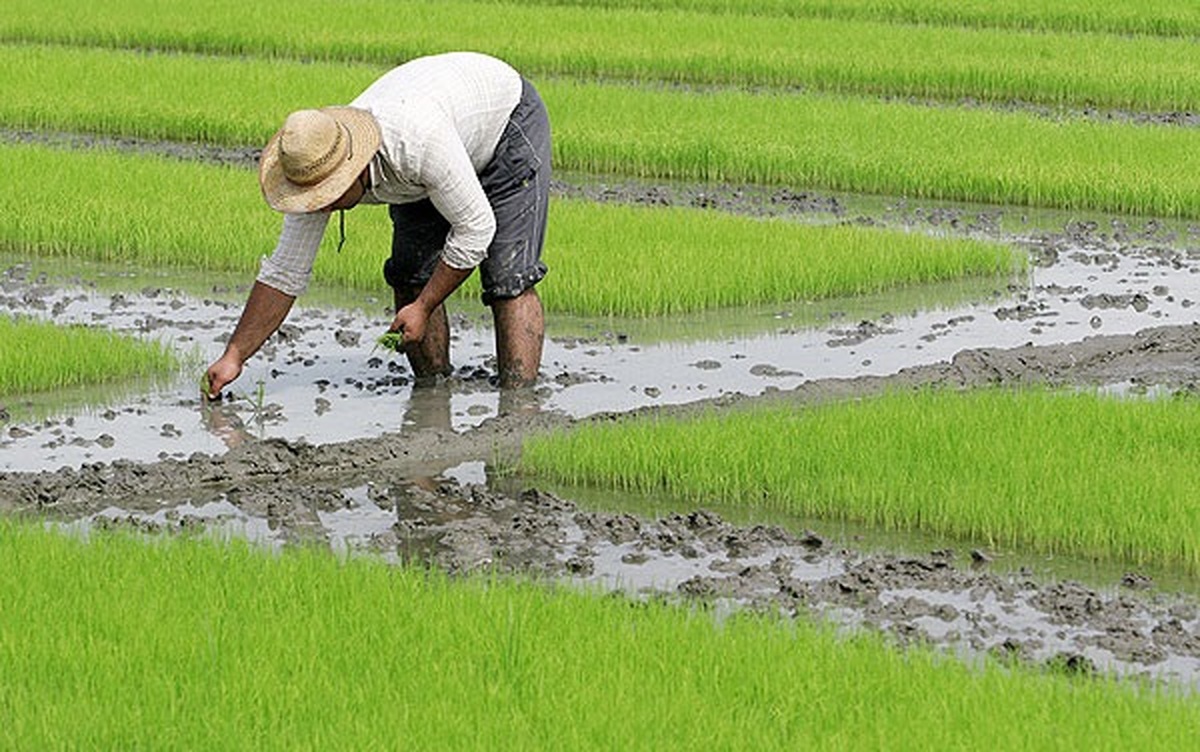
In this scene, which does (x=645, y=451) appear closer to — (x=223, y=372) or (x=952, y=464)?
(x=952, y=464)

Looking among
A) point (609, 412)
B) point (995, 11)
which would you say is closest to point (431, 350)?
point (609, 412)

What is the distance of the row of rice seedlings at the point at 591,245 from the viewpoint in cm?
780

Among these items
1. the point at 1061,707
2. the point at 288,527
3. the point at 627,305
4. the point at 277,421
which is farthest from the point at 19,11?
the point at 1061,707

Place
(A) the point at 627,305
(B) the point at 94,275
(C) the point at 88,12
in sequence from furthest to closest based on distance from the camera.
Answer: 1. (C) the point at 88,12
2. (B) the point at 94,275
3. (A) the point at 627,305

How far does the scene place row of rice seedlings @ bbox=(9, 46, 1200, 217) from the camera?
10117mm

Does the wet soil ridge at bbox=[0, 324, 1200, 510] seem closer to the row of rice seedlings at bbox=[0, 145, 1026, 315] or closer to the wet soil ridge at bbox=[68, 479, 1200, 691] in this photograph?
the wet soil ridge at bbox=[68, 479, 1200, 691]

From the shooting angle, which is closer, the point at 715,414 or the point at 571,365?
the point at 715,414

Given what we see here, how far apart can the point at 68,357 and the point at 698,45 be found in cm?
875

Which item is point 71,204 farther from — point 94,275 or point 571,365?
point 571,365

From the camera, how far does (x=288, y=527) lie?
202 inches

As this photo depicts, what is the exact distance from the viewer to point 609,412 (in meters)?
6.23

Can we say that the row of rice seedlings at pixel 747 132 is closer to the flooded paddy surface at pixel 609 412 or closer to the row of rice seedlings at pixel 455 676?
the flooded paddy surface at pixel 609 412

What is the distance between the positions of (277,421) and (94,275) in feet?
7.82

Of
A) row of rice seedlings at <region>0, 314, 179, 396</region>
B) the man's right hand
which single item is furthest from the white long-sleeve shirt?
row of rice seedlings at <region>0, 314, 179, 396</region>
